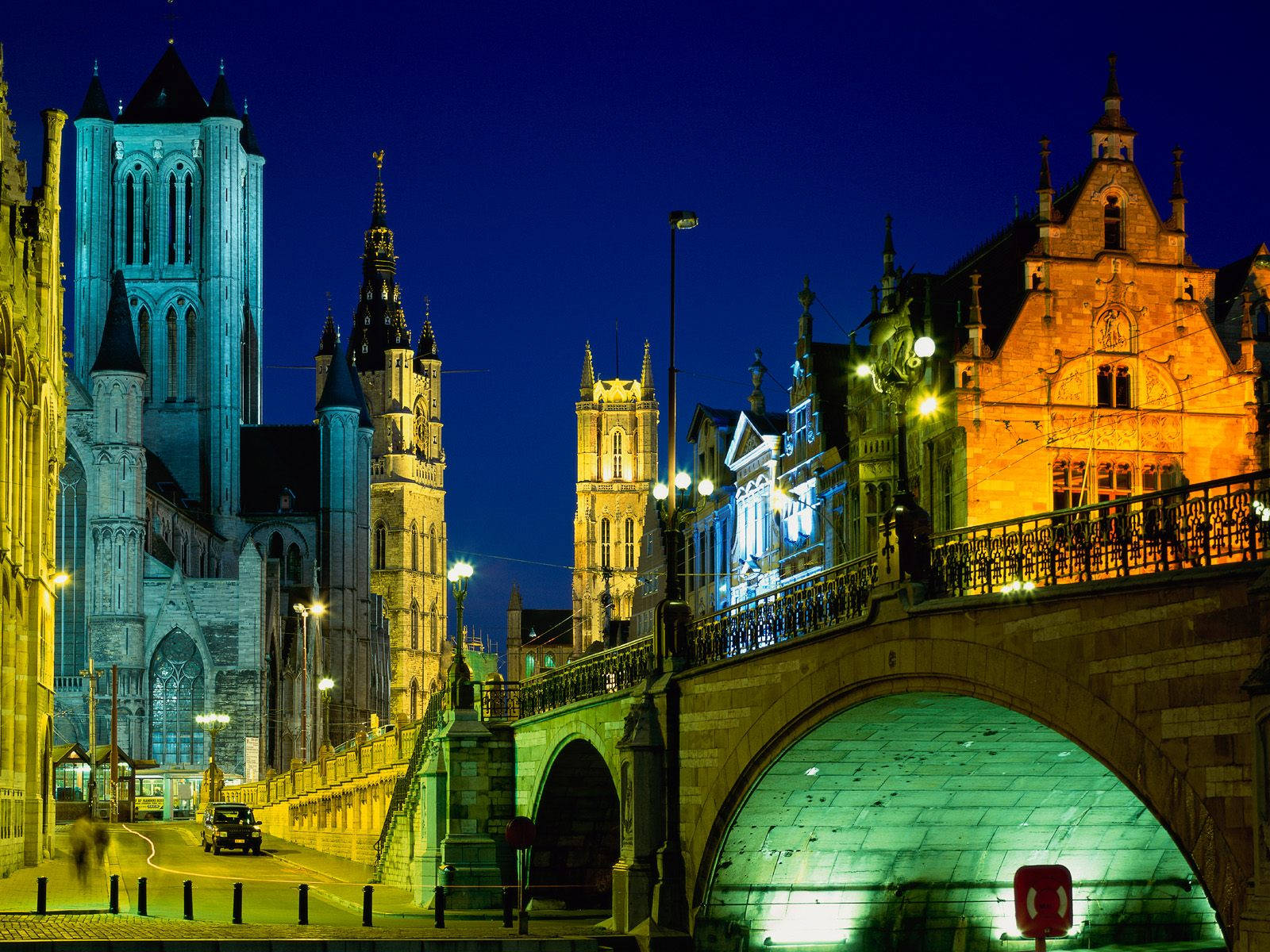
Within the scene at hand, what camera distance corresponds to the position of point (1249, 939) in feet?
54.0

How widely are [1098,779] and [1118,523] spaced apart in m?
8.55

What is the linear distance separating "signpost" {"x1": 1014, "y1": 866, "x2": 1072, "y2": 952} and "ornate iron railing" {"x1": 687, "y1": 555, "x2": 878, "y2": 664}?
11421 millimetres

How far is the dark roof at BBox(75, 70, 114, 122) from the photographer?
378ft

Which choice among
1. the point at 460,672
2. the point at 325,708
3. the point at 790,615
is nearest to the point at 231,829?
the point at 460,672

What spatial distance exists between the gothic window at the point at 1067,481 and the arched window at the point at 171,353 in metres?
81.2

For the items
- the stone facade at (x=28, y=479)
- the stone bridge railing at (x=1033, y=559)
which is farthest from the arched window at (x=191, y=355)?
the stone bridge railing at (x=1033, y=559)

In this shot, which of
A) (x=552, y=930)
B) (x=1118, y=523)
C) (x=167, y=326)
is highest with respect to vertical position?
(x=167, y=326)

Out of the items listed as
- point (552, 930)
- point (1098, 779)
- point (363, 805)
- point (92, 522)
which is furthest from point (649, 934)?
point (92, 522)

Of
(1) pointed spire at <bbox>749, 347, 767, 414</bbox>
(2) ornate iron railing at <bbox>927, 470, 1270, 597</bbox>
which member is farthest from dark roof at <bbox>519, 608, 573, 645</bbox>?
(2) ornate iron railing at <bbox>927, 470, 1270, 597</bbox>

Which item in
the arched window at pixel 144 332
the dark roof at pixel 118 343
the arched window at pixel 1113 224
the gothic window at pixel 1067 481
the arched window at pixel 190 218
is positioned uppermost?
the arched window at pixel 190 218

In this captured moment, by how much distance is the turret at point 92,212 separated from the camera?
365ft

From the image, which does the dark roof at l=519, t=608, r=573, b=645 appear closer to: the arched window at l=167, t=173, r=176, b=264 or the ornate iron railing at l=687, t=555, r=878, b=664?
the arched window at l=167, t=173, r=176, b=264

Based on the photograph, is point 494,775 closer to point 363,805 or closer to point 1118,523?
point 363,805

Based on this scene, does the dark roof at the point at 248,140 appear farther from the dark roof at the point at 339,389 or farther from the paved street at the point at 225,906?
the paved street at the point at 225,906
